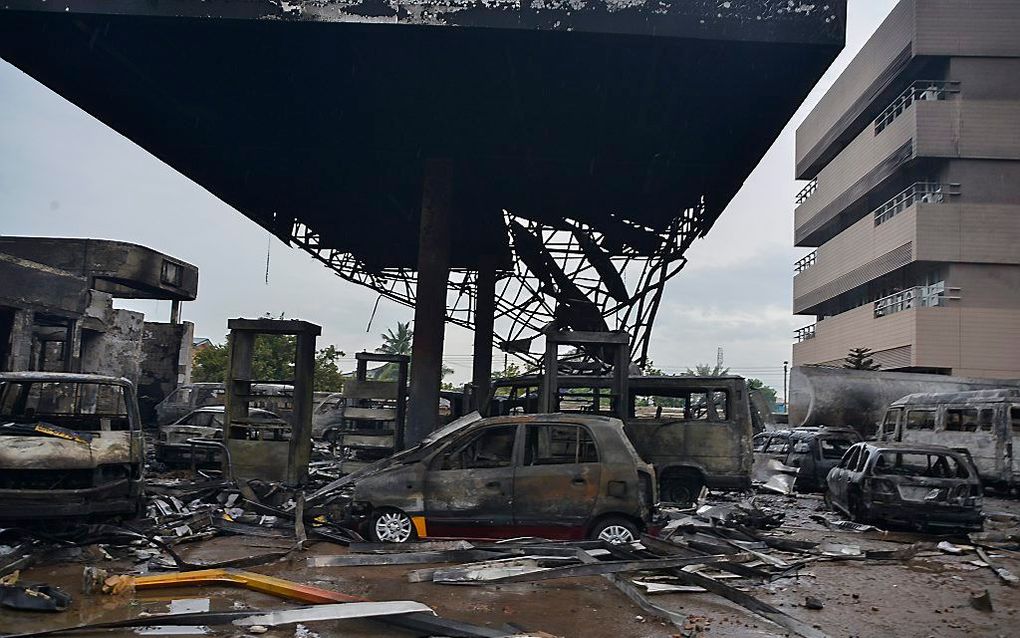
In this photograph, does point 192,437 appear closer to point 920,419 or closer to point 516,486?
point 516,486

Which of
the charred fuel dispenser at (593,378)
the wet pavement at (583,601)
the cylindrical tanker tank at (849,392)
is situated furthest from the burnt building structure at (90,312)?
the cylindrical tanker tank at (849,392)

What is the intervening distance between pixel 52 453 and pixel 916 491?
35.4 feet

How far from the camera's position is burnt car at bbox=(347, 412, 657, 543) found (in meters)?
8.67

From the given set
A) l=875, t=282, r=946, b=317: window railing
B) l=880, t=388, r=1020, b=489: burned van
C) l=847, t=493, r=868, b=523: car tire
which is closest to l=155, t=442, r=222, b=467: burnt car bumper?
l=847, t=493, r=868, b=523: car tire

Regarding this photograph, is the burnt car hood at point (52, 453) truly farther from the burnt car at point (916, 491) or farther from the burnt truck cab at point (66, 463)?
the burnt car at point (916, 491)

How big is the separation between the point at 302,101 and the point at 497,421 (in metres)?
7.49

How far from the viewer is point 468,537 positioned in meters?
8.77

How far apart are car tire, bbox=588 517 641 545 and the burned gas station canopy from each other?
573 centimetres

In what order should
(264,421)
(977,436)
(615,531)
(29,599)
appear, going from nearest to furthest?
(29,599) < (615,531) < (264,421) < (977,436)

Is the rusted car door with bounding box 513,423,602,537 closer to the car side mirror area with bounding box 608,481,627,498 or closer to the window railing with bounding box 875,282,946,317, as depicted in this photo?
the car side mirror area with bounding box 608,481,627,498

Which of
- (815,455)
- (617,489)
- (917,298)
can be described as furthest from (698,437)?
(917,298)

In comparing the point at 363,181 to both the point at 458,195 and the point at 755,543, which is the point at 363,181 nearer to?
the point at 458,195

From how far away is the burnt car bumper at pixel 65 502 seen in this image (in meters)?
7.79

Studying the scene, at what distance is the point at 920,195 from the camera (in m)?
36.4
